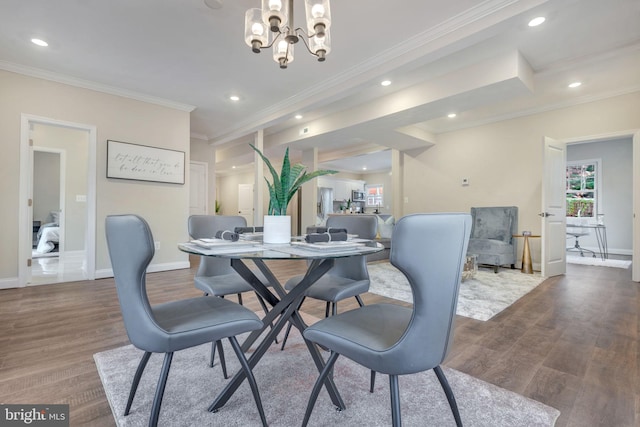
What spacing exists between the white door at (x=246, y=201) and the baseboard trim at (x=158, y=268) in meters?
6.03

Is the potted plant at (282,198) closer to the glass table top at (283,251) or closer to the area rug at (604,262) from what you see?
the glass table top at (283,251)

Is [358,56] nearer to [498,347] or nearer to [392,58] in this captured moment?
[392,58]

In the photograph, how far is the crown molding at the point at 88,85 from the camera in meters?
3.47

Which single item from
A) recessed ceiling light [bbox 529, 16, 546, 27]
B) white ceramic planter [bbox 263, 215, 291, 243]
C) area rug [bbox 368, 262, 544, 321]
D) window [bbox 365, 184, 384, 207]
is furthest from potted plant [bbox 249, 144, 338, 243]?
window [bbox 365, 184, 384, 207]

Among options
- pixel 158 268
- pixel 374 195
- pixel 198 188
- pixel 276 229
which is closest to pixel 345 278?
pixel 276 229

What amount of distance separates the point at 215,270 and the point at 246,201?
904 centimetres

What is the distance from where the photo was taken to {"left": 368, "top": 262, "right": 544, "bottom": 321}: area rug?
2762 mm

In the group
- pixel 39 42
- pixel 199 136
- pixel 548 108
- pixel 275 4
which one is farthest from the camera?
pixel 199 136

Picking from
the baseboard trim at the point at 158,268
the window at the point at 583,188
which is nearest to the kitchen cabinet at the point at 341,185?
the baseboard trim at the point at 158,268

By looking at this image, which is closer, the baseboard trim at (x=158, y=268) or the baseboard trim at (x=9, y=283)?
the baseboard trim at (x=9, y=283)

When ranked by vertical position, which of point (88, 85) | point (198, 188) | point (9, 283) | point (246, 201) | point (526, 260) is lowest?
point (9, 283)

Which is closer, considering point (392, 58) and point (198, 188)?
point (392, 58)

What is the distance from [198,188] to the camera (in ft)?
22.1

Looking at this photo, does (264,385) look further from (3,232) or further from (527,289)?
(3,232)
